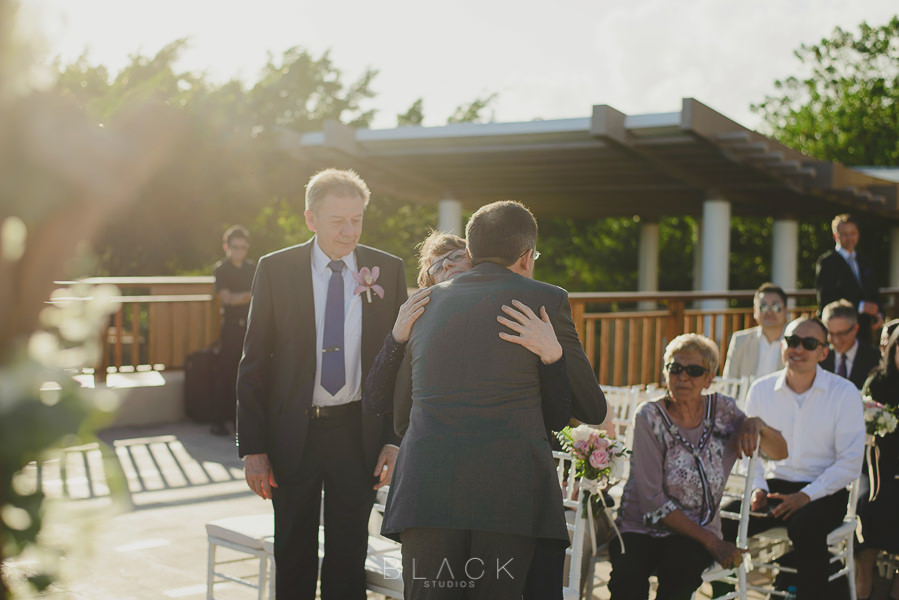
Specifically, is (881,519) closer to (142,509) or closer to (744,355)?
(744,355)

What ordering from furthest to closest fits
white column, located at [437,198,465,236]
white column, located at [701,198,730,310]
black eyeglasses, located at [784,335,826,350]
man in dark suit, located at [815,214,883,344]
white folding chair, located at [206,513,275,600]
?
white column, located at [437,198,465,236], white column, located at [701,198,730,310], man in dark suit, located at [815,214,883,344], black eyeglasses, located at [784,335,826,350], white folding chair, located at [206,513,275,600]

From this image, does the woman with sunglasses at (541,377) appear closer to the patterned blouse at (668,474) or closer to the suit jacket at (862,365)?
the patterned blouse at (668,474)

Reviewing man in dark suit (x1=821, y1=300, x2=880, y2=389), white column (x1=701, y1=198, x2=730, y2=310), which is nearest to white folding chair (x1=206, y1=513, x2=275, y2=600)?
man in dark suit (x1=821, y1=300, x2=880, y2=389)

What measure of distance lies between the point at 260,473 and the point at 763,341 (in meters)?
4.79

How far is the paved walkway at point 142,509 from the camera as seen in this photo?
77 centimetres

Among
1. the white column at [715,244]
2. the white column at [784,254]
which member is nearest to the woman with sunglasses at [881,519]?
the white column at [715,244]

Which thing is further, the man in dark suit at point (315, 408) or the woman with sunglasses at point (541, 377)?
the man in dark suit at point (315, 408)

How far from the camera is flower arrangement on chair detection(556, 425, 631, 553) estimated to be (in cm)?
347

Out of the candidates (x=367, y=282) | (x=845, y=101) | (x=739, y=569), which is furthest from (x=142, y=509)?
(x=845, y=101)

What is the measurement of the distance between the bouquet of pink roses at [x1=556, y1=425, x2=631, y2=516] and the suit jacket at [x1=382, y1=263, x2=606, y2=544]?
1052 mm

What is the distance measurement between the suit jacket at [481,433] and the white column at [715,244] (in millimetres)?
13793

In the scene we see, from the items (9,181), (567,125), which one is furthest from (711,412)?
(567,125)

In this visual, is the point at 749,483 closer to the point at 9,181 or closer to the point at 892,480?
the point at 892,480

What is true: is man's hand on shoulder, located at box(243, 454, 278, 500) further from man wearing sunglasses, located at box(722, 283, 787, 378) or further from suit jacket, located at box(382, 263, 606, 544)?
man wearing sunglasses, located at box(722, 283, 787, 378)
